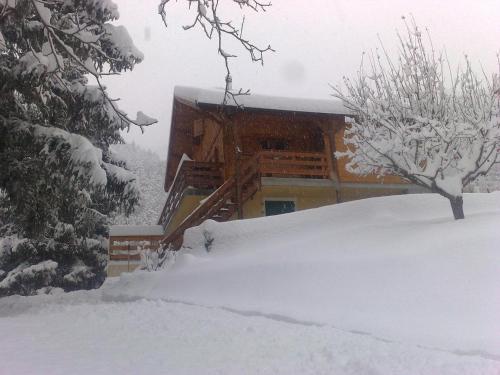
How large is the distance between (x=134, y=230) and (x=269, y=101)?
9.52 m

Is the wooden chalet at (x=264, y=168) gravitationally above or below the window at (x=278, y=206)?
above

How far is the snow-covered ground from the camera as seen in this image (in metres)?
3.81

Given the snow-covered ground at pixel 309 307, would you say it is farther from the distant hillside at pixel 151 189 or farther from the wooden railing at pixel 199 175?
the distant hillside at pixel 151 189

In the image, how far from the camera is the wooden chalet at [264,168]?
1356 cm

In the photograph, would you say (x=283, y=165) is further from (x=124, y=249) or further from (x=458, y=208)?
(x=124, y=249)

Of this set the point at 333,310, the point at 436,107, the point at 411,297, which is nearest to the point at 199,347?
the point at 333,310

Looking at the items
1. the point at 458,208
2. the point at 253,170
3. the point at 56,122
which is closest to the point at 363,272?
the point at 458,208

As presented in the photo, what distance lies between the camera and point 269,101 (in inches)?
594

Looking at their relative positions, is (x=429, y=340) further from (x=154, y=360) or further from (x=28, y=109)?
(x=28, y=109)

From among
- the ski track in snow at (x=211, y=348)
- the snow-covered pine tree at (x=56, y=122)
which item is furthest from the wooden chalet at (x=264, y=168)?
the ski track in snow at (x=211, y=348)

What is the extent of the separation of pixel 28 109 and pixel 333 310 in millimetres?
6442

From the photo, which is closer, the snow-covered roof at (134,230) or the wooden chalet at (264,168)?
the wooden chalet at (264,168)

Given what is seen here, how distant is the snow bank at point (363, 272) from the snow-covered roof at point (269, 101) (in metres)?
5.22

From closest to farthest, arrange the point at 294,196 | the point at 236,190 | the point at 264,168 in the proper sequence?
the point at 236,190 < the point at 264,168 < the point at 294,196
